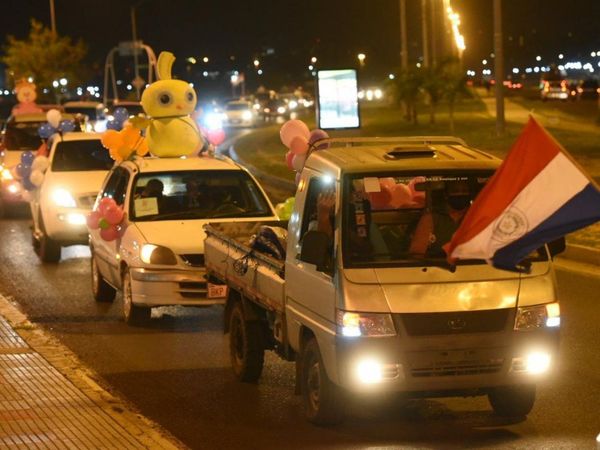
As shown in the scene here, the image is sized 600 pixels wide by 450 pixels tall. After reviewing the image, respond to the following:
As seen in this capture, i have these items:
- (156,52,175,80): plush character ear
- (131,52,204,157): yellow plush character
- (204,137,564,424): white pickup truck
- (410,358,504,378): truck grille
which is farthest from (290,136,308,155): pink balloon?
(156,52,175,80): plush character ear

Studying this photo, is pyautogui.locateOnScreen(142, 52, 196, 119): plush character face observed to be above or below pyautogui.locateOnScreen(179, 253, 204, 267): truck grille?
above

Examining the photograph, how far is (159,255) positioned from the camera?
12.4 m

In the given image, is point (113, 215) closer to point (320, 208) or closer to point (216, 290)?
point (216, 290)

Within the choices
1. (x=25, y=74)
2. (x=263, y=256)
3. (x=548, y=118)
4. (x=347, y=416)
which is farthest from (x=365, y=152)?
(x=25, y=74)

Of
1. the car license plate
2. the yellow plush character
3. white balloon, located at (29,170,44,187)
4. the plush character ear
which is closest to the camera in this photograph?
the car license plate

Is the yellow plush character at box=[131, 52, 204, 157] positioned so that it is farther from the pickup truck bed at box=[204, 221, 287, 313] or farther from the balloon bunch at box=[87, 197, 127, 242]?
the pickup truck bed at box=[204, 221, 287, 313]

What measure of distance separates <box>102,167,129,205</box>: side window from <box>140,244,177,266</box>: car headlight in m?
1.29

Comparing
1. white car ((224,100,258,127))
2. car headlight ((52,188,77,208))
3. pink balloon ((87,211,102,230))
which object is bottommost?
white car ((224,100,258,127))

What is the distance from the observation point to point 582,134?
39.6 meters

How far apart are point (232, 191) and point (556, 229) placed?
298 inches

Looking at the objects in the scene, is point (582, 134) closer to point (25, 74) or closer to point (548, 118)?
point (548, 118)

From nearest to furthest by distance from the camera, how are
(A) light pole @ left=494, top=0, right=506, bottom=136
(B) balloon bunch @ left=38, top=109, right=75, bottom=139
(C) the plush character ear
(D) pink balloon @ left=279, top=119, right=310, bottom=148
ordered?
(D) pink balloon @ left=279, top=119, right=310, bottom=148, (C) the plush character ear, (B) balloon bunch @ left=38, top=109, right=75, bottom=139, (A) light pole @ left=494, top=0, right=506, bottom=136

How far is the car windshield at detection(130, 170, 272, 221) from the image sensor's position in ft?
43.4

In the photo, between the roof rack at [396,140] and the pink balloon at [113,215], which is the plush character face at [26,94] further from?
the roof rack at [396,140]
